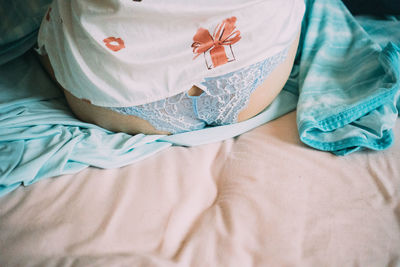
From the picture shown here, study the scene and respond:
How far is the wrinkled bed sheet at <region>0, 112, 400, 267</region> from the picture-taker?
47 centimetres

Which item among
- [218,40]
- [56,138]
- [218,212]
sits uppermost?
[218,40]

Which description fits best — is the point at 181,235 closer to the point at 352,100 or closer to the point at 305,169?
the point at 305,169

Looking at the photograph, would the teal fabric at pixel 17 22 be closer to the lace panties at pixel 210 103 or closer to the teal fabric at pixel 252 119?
the teal fabric at pixel 252 119

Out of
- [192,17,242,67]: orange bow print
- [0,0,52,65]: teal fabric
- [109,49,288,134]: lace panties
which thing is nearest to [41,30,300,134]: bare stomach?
[109,49,288,134]: lace panties

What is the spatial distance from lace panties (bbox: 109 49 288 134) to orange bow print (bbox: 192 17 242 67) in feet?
0.13

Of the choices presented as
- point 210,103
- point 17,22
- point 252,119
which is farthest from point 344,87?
point 17,22

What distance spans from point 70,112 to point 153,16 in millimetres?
365

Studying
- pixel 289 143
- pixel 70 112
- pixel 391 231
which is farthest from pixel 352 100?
pixel 70 112

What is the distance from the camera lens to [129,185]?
22.7 inches

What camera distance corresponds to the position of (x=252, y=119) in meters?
0.71

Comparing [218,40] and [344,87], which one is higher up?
[218,40]

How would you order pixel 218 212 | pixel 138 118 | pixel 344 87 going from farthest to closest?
pixel 344 87 → pixel 138 118 → pixel 218 212

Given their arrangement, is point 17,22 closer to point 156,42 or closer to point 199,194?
point 156,42

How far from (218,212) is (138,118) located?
0.26 meters
